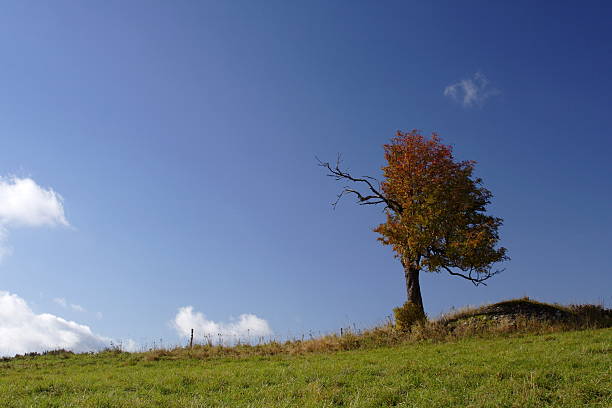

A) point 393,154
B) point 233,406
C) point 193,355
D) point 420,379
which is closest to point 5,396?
point 233,406

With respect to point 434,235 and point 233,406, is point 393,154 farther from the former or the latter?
point 233,406

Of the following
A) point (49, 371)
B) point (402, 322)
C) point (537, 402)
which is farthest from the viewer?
point (402, 322)

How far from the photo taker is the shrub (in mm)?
28172

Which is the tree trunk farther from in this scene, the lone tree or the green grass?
the green grass

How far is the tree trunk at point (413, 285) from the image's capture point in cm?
3056

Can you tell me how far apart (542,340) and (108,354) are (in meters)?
26.9

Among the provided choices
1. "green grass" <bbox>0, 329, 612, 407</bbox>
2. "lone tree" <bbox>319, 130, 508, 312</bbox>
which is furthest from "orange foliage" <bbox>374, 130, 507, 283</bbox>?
"green grass" <bbox>0, 329, 612, 407</bbox>

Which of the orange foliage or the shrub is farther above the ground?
the orange foliage

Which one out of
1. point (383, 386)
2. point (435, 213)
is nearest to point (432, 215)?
point (435, 213)

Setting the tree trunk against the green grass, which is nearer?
the green grass

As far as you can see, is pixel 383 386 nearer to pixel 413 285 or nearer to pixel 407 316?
pixel 407 316

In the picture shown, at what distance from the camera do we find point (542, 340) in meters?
20.0

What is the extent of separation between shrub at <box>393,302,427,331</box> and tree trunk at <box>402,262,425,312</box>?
127 cm

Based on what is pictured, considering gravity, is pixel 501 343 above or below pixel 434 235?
below
